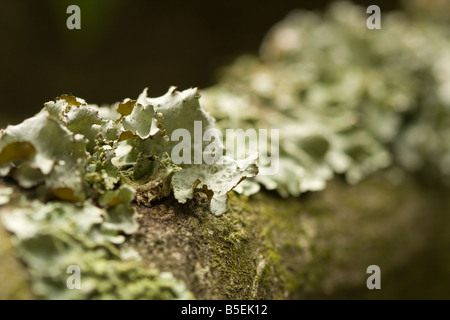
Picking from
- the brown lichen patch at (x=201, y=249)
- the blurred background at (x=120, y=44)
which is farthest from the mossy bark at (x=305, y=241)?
the blurred background at (x=120, y=44)

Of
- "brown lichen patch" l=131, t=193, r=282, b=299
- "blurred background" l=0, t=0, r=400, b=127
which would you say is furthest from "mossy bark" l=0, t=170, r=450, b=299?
"blurred background" l=0, t=0, r=400, b=127

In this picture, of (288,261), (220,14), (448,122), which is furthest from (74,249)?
(220,14)

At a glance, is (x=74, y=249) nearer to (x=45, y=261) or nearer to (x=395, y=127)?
(x=45, y=261)

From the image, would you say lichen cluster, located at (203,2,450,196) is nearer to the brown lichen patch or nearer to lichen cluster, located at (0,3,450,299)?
lichen cluster, located at (0,3,450,299)

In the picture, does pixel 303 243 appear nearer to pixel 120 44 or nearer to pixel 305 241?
pixel 305 241

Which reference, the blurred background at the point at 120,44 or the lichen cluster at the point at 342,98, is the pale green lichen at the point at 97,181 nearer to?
the lichen cluster at the point at 342,98

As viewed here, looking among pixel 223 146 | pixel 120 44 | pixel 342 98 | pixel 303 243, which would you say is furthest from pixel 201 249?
pixel 120 44
